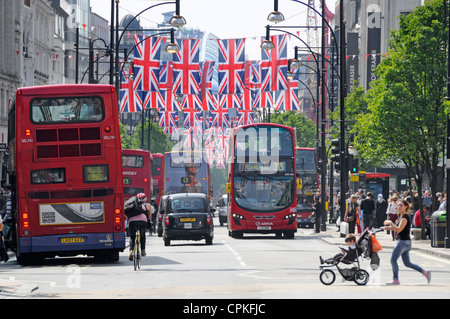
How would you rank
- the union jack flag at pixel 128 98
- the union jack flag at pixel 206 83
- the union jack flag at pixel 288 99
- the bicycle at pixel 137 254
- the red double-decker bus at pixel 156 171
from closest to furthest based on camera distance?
the bicycle at pixel 137 254, the union jack flag at pixel 288 99, the union jack flag at pixel 128 98, the union jack flag at pixel 206 83, the red double-decker bus at pixel 156 171

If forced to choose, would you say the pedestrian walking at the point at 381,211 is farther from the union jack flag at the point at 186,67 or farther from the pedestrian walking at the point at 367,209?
the union jack flag at the point at 186,67

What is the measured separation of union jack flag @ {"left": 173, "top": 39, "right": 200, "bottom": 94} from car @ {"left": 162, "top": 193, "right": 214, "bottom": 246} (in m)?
15.4

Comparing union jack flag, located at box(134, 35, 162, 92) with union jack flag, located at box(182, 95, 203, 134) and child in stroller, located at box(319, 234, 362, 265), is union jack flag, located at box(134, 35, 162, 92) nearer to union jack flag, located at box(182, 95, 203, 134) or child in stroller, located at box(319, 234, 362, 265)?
union jack flag, located at box(182, 95, 203, 134)

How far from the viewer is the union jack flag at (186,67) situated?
1950 inches

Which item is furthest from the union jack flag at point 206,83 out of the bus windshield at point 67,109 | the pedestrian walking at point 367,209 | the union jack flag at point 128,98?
the bus windshield at point 67,109

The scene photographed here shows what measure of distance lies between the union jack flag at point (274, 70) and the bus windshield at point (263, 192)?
1043 centimetres

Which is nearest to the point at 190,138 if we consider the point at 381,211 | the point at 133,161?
the point at 133,161

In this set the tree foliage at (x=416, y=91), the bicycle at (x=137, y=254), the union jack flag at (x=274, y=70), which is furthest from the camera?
the union jack flag at (x=274, y=70)

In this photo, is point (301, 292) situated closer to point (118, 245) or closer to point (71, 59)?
point (118, 245)

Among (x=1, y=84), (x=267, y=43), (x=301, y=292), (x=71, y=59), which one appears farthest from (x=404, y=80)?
(x=71, y=59)

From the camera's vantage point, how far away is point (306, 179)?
192 ft

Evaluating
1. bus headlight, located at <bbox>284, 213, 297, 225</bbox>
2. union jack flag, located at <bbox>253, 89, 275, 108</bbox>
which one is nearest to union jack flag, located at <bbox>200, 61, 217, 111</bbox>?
union jack flag, located at <bbox>253, 89, 275, 108</bbox>

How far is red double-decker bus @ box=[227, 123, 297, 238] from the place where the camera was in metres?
40.0
